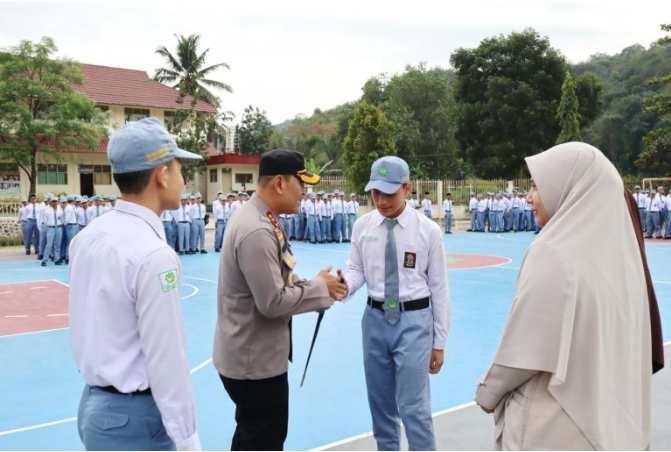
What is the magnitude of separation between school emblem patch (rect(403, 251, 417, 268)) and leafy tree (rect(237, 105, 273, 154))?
37068 mm

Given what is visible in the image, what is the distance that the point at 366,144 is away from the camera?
30.7m

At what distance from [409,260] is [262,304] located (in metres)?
1.16

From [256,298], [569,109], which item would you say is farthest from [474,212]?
[256,298]

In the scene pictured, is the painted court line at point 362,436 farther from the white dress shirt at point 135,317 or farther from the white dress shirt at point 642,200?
the white dress shirt at point 642,200

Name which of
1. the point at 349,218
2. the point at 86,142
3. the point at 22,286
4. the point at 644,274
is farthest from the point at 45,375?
the point at 86,142

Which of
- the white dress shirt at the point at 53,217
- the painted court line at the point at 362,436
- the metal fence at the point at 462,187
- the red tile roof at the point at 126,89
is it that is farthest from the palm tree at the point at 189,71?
the painted court line at the point at 362,436

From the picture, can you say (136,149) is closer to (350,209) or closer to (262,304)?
(262,304)

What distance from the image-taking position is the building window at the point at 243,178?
35156 millimetres

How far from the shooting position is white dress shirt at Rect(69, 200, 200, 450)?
193 cm

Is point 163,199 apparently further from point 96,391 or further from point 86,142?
point 86,142

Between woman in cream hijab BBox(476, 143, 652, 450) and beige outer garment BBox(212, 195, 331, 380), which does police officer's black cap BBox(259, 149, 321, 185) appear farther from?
woman in cream hijab BBox(476, 143, 652, 450)

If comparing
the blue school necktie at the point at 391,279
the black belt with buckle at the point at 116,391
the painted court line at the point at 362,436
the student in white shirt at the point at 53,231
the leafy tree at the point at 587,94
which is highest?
the leafy tree at the point at 587,94

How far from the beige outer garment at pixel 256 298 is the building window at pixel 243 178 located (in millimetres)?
32845

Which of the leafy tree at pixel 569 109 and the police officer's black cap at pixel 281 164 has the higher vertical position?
the leafy tree at pixel 569 109
